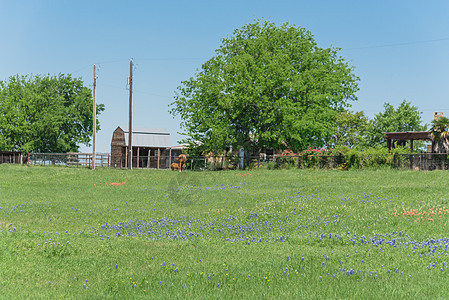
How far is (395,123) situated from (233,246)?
2561 inches

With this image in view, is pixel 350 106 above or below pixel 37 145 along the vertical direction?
above

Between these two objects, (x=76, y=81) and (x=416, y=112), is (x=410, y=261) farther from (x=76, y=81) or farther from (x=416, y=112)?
(x=76, y=81)

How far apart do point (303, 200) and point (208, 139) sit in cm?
2855

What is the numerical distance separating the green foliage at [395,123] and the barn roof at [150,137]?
3132cm

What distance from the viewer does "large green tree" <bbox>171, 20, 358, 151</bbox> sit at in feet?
143

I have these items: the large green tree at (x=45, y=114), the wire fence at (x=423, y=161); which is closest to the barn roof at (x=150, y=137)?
the large green tree at (x=45, y=114)

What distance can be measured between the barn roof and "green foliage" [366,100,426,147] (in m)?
31.3

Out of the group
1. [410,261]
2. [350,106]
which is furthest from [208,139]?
[410,261]

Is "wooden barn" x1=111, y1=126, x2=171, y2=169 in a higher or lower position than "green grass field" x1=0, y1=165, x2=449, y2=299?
higher

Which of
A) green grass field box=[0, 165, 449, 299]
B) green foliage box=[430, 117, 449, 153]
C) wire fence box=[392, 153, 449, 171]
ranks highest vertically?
green foliage box=[430, 117, 449, 153]

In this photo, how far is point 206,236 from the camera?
12.2 m

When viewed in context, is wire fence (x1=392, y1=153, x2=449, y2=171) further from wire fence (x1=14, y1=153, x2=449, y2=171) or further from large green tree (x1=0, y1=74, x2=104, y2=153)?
large green tree (x1=0, y1=74, x2=104, y2=153)

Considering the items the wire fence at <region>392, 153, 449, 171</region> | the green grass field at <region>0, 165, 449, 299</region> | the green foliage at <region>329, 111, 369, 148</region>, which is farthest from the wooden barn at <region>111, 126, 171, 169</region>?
the green grass field at <region>0, 165, 449, 299</region>

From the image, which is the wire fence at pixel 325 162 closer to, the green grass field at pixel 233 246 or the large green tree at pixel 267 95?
the large green tree at pixel 267 95
